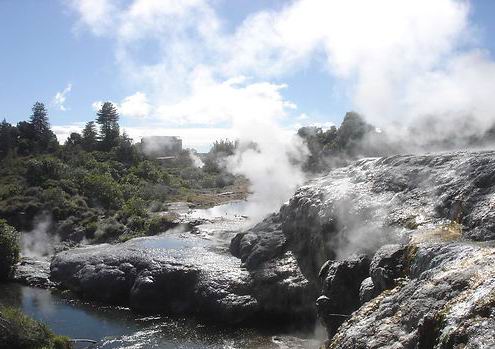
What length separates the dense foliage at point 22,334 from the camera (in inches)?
794

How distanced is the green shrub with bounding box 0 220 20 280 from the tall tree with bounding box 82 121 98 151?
66981 millimetres

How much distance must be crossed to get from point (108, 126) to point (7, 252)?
74058 mm

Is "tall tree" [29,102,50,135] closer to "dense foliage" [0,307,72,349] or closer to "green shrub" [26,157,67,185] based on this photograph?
"green shrub" [26,157,67,185]

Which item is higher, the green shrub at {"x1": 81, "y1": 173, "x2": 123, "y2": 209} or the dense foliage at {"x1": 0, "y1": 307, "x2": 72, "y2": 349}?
the green shrub at {"x1": 81, "y1": 173, "x2": 123, "y2": 209}

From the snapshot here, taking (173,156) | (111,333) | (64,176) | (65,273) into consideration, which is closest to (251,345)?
(111,333)

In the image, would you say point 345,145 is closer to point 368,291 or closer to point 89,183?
point 89,183

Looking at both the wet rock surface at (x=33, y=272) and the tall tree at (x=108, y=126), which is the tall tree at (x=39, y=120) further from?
the wet rock surface at (x=33, y=272)

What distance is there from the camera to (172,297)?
2984 cm

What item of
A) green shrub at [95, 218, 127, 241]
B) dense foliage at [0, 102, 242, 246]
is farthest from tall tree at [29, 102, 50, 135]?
green shrub at [95, 218, 127, 241]

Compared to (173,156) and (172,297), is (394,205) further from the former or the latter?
(173,156)

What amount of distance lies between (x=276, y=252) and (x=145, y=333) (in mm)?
9346

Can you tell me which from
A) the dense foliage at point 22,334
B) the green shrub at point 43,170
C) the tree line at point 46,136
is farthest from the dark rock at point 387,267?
the tree line at point 46,136

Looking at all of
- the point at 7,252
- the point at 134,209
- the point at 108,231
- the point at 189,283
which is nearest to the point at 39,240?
the point at 108,231

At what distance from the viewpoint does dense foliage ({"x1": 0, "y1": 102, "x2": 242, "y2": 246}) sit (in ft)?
174
